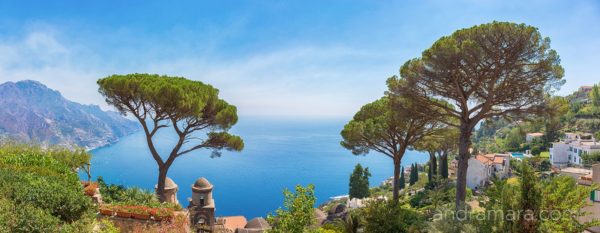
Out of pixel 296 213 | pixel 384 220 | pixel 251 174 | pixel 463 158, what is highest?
pixel 463 158

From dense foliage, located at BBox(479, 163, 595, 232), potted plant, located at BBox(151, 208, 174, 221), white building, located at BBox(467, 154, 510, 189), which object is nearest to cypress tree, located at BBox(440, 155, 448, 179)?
white building, located at BBox(467, 154, 510, 189)

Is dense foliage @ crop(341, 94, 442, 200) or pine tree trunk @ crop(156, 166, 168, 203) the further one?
dense foliage @ crop(341, 94, 442, 200)

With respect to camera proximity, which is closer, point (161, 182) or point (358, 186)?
point (161, 182)

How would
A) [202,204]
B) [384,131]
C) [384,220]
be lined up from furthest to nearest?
[202,204]
[384,131]
[384,220]

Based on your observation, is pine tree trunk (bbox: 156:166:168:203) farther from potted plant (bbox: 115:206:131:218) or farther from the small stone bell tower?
potted plant (bbox: 115:206:131:218)

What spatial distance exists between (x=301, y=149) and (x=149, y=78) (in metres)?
131

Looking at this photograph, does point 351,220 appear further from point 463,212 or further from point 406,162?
point 406,162

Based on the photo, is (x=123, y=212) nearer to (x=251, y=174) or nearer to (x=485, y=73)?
(x=485, y=73)

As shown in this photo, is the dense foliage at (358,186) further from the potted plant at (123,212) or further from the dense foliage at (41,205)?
the dense foliage at (41,205)

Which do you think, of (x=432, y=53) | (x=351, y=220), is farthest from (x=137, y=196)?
(x=432, y=53)

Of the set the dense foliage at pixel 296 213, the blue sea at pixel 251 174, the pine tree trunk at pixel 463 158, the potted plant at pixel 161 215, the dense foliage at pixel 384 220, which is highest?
the pine tree trunk at pixel 463 158

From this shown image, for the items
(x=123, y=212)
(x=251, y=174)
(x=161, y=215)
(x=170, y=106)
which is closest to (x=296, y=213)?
(x=161, y=215)

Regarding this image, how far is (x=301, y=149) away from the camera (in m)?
147

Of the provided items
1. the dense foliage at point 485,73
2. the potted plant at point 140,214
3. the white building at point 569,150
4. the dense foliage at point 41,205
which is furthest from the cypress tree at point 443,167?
the dense foliage at point 41,205
